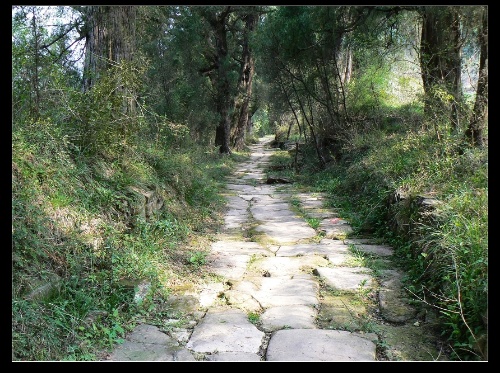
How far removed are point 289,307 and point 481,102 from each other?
407cm

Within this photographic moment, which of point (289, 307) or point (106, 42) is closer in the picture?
point (289, 307)

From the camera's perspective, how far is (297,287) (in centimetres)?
424

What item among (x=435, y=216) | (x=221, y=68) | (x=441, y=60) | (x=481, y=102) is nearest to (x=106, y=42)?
(x=435, y=216)

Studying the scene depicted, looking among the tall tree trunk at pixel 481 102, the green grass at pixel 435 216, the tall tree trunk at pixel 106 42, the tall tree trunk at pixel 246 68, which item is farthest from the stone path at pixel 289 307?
the tall tree trunk at pixel 246 68

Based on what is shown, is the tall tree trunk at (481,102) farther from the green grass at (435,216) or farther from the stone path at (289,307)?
the stone path at (289,307)

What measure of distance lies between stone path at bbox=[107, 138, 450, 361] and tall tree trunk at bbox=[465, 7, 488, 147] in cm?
214

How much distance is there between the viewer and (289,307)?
3775 millimetres

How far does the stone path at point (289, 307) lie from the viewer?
2982 millimetres

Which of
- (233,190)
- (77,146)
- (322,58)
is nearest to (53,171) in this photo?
(77,146)

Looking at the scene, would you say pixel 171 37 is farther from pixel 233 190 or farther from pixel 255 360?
pixel 255 360

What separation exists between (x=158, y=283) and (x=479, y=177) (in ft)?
11.1

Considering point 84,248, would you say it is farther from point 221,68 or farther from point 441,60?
point 221,68

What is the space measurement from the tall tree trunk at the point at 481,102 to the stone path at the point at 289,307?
2142 millimetres
